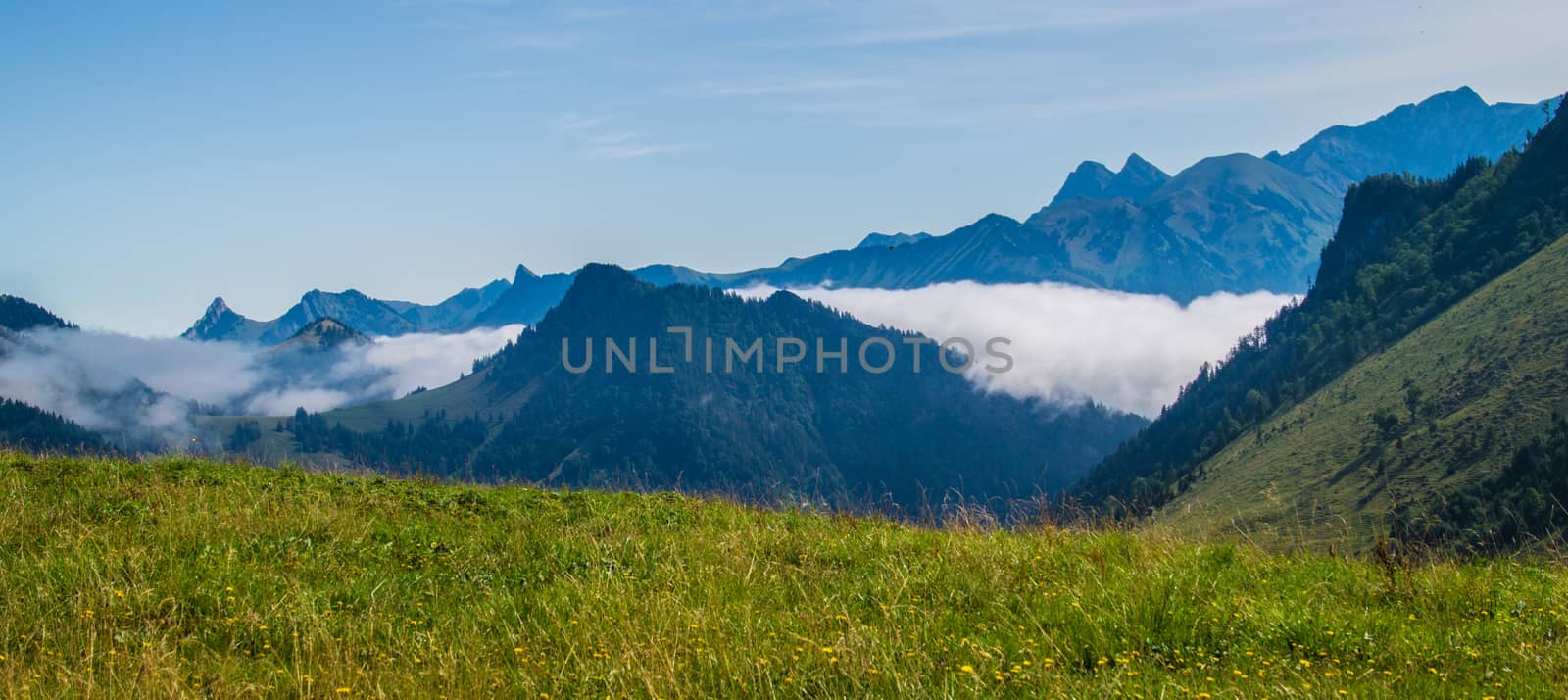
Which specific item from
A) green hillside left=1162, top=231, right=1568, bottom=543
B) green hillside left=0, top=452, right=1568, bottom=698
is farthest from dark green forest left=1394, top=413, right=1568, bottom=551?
green hillside left=0, top=452, right=1568, bottom=698

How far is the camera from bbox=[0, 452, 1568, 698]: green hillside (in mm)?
6852

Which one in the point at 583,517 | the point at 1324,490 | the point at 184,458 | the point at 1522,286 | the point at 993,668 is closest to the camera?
the point at 993,668

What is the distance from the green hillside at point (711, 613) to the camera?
6.85m

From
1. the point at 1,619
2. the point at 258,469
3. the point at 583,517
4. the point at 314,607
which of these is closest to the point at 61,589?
Answer: the point at 1,619

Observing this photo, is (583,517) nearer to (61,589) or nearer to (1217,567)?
(61,589)

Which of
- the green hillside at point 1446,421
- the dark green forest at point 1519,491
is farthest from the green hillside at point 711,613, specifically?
the dark green forest at point 1519,491

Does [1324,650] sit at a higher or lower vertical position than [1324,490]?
higher

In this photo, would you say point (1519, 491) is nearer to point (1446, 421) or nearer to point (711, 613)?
point (1446, 421)

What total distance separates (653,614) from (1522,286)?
24486 centimetres

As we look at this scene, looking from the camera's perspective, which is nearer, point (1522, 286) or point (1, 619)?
point (1, 619)

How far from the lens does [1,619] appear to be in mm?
7855

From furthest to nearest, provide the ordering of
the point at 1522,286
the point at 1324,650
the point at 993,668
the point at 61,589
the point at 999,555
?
the point at 1522,286 → the point at 999,555 → the point at 61,589 → the point at 1324,650 → the point at 993,668

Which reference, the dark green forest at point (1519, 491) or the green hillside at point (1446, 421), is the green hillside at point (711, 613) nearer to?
the green hillside at point (1446, 421)

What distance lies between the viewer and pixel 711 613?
26.7 ft
